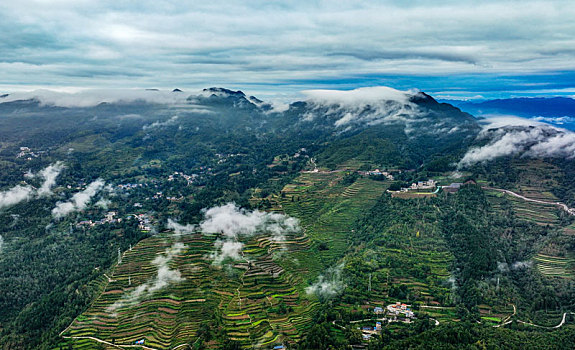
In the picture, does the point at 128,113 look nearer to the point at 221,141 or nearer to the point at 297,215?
the point at 221,141

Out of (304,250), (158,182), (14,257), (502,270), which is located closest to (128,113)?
(158,182)

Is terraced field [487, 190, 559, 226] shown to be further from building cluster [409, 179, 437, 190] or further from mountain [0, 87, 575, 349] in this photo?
building cluster [409, 179, 437, 190]

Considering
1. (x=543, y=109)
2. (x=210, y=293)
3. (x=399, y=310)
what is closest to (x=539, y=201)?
(x=399, y=310)

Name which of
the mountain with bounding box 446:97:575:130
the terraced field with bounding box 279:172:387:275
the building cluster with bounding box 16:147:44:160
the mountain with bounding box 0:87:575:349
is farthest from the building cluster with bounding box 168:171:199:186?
the mountain with bounding box 446:97:575:130

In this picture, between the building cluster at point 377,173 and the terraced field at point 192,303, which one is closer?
the terraced field at point 192,303

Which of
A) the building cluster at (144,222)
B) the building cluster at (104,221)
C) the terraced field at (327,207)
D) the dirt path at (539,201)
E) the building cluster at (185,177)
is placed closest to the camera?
the terraced field at (327,207)

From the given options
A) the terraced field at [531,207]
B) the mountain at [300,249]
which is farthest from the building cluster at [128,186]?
the terraced field at [531,207]

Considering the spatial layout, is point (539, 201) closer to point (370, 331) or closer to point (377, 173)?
point (377, 173)

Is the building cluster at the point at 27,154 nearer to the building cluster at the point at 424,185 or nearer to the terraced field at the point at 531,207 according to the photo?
the building cluster at the point at 424,185

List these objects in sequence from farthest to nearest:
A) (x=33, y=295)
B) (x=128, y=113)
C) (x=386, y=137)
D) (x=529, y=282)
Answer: (x=128, y=113)
(x=386, y=137)
(x=33, y=295)
(x=529, y=282)
